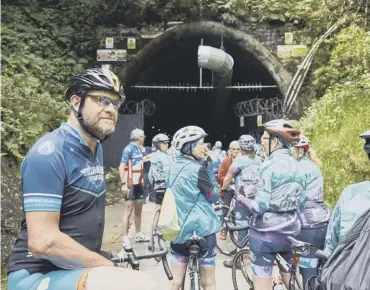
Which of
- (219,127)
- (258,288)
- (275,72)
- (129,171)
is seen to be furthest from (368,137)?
(219,127)

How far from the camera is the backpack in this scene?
2.22 m

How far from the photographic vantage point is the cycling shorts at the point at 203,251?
496cm

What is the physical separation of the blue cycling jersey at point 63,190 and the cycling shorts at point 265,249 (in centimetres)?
276

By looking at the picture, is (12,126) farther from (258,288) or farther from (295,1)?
(295,1)

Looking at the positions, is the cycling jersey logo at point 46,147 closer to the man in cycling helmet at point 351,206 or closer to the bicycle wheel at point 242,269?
the man in cycling helmet at point 351,206

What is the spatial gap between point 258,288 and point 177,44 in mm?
13684

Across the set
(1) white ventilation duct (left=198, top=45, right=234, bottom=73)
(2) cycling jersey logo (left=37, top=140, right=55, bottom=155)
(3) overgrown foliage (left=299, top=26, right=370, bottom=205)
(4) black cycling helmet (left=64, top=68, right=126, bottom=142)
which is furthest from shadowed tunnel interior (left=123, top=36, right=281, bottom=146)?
(2) cycling jersey logo (left=37, top=140, right=55, bottom=155)

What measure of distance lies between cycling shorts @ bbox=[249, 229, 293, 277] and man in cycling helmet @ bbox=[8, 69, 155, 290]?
271 centimetres

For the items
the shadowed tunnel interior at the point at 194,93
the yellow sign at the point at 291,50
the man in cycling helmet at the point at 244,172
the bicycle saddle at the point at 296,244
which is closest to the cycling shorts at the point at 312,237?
the bicycle saddle at the point at 296,244

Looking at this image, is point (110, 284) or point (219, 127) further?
point (219, 127)

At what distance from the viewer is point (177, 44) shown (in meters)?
17.7

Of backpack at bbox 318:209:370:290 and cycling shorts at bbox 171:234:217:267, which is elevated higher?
backpack at bbox 318:209:370:290

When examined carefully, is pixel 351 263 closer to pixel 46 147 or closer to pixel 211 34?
pixel 46 147

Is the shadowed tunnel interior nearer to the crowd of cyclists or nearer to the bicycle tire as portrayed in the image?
the crowd of cyclists
